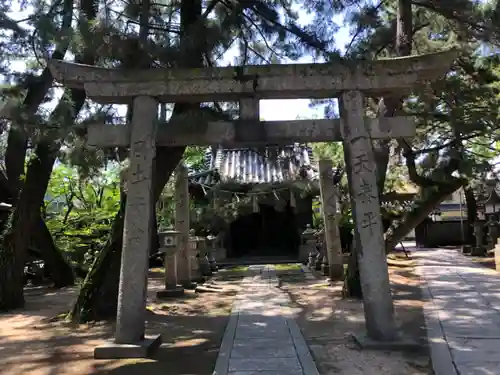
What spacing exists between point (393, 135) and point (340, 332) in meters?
2.90

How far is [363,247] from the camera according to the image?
6.04m

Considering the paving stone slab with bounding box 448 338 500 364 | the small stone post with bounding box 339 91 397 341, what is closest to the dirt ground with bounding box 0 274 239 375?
the small stone post with bounding box 339 91 397 341

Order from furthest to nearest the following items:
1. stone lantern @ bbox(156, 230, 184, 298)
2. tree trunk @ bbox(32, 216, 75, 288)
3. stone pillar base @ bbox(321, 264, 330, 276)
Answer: stone pillar base @ bbox(321, 264, 330, 276) < tree trunk @ bbox(32, 216, 75, 288) < stone lantern @ bbox(156, 230, 184, 298)

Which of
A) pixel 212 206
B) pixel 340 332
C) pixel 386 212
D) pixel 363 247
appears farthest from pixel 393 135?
pixel 212 206

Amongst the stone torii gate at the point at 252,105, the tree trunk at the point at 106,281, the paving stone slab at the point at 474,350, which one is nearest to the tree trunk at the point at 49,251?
the tree trunk at the point at 106,281

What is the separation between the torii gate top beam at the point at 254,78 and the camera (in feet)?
20.4

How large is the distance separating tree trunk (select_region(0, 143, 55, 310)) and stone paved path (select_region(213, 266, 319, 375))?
4.58 m

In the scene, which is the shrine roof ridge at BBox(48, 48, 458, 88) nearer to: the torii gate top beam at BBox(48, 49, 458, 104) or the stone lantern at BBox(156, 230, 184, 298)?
the torii gate top beam at BBox(48, 49, 458, 104)

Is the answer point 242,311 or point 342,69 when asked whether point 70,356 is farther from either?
point 342,69

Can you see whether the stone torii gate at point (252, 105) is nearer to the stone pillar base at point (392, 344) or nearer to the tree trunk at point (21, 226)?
the stone pillar base at point (392, 344)

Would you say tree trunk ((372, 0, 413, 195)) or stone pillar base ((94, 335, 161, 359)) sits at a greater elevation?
tree trunk ((372, 0, 413, 195))

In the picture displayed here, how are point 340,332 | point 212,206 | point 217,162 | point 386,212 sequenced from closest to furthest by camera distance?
point 340,332
point 386,212
point 212,206
point 217,162

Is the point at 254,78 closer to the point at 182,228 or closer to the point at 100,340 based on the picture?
the point at 100,340

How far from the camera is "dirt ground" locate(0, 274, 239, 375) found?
5.20 metres
